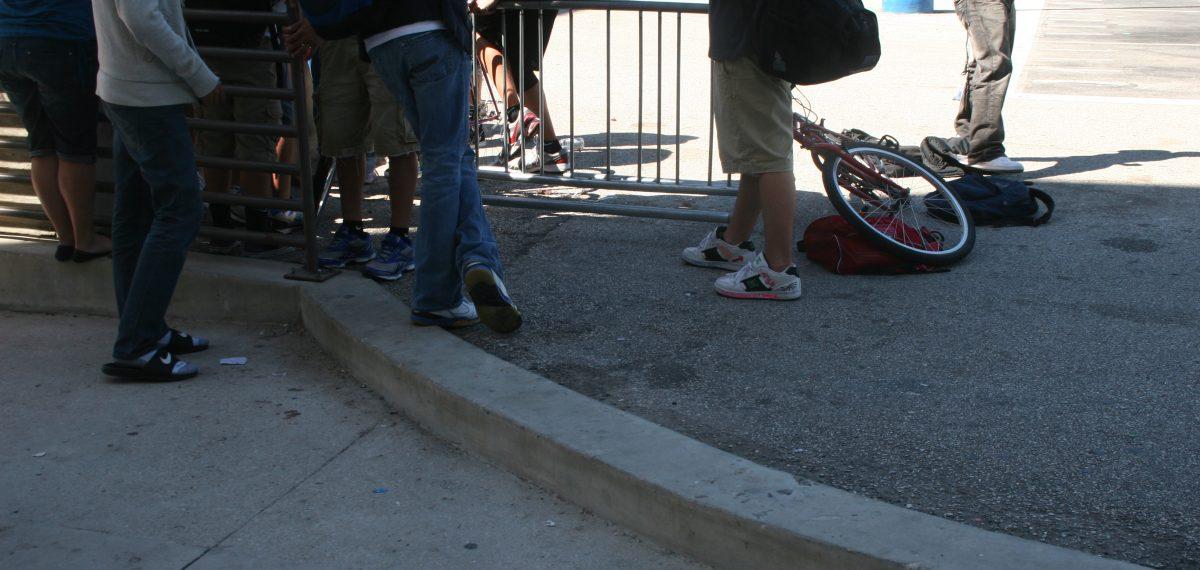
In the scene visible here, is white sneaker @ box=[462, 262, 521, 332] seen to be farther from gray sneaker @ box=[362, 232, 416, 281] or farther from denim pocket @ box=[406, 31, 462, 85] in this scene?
gray sneaker @ box=[362, 232, 416, 281]

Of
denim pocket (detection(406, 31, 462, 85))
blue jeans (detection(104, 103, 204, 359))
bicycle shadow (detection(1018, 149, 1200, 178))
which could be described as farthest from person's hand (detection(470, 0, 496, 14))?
bicycle shadow (detection(1018, 149, 1200, 178))

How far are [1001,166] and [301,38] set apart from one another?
455 cm

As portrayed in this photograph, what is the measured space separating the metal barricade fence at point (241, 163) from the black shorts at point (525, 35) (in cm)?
183

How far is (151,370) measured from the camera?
4531 millimetres

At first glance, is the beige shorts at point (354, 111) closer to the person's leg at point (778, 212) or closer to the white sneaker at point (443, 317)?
the white sneaker at point (443, 317)

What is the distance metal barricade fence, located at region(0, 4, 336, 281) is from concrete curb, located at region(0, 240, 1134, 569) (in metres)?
0.43

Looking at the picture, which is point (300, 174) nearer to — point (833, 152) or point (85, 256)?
point (85, 256)

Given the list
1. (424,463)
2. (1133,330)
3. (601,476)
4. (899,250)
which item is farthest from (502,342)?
(1133,330)

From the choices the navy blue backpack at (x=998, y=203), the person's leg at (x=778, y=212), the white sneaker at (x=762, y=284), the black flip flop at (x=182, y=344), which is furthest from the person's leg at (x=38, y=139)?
the navy blue backpack at (x=998, y=203)

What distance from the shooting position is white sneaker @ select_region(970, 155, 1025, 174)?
24.1 feet

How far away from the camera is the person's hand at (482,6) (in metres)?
6.26

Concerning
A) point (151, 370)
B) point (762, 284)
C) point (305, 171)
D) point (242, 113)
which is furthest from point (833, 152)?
point (151, 370)

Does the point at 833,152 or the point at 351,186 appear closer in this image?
the point at 351,186

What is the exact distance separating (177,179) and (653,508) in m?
2.34
